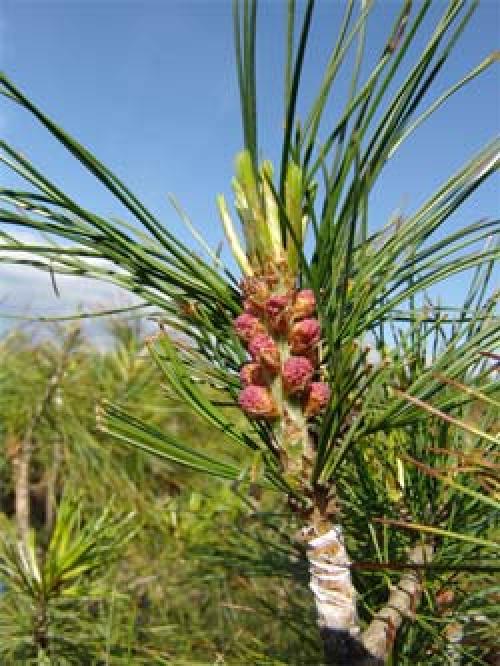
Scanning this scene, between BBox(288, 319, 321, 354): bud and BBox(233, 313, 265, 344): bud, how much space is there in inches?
0.5

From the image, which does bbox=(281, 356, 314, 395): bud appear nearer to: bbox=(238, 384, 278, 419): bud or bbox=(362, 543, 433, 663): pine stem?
bbox=(238, 384, 278, 419): bud

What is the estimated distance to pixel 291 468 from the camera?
0.94 feet

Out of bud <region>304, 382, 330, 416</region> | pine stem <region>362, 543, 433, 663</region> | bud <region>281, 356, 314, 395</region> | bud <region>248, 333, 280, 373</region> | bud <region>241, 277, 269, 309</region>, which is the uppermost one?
bud <region>241, 277, 269, 309</region>

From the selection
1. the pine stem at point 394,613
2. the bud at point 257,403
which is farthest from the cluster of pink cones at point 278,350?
the pine stem at point 394,613

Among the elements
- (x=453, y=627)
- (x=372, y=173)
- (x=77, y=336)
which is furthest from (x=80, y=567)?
(x=77, y=336)

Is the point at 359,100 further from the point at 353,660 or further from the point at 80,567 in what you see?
the point at 80,567

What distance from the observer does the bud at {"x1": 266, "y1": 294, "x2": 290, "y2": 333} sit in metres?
0.28

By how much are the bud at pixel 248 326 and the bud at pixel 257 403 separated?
0.02 meters

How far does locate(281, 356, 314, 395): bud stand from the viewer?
278 millimetres

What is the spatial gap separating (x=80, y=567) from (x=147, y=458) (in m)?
0.50

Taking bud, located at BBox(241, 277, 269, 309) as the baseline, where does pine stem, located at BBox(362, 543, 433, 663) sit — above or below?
below

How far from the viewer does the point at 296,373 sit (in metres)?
0.28

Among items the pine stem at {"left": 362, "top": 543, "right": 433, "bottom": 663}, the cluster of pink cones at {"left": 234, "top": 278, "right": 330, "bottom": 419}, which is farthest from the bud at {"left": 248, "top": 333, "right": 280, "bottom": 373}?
the pine stem at {"left": 362, "top": 543, "right": 433, "bottom": 663}

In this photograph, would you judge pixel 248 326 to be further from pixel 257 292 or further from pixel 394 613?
pixel 394 613
